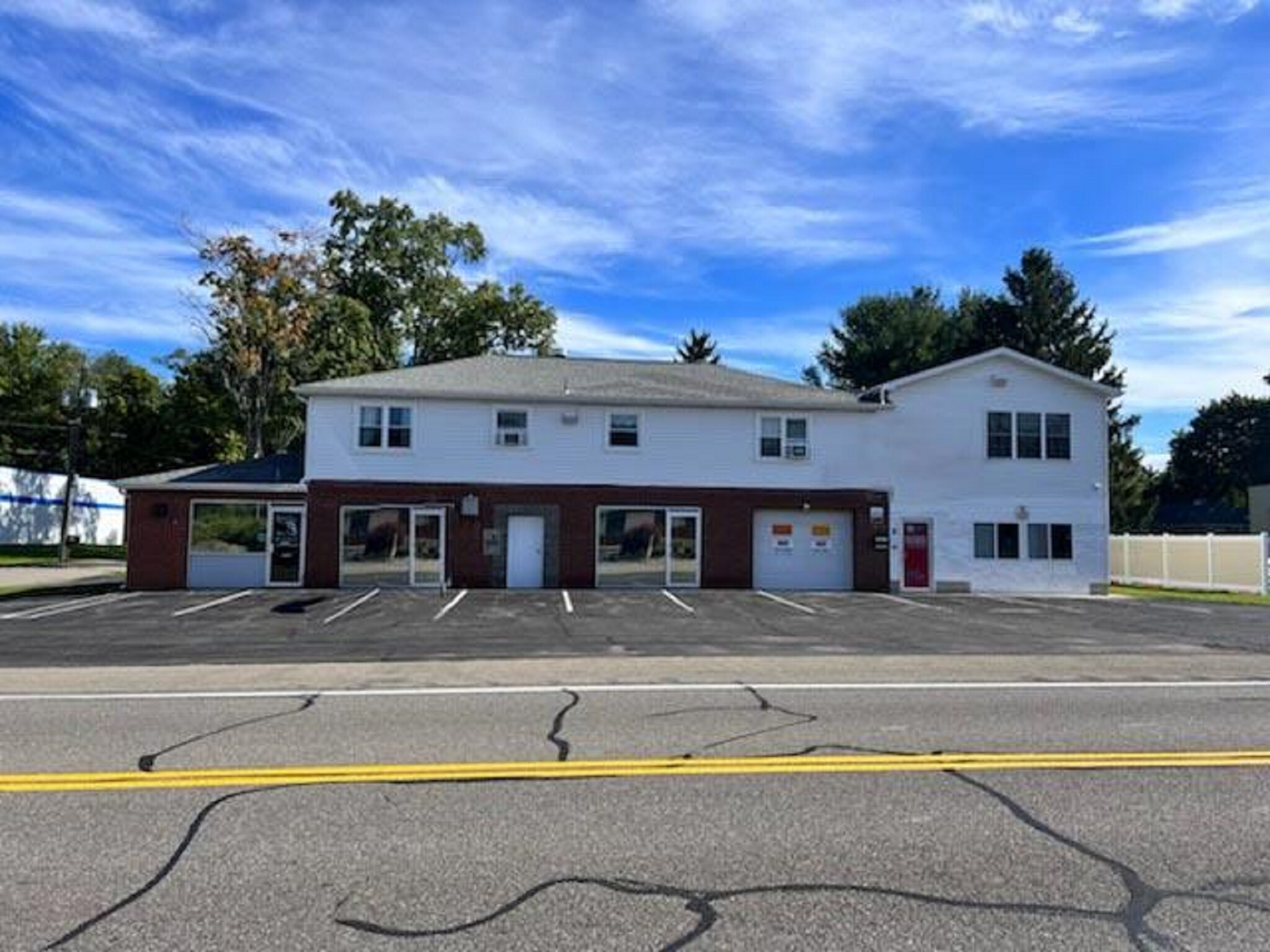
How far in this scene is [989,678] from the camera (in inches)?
434

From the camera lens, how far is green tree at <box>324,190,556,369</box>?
47656 mm

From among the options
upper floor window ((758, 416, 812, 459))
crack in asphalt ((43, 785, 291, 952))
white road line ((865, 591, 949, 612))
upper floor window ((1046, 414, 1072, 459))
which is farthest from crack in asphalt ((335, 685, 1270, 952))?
upper floor window ((1046, 414, 1072, 459))

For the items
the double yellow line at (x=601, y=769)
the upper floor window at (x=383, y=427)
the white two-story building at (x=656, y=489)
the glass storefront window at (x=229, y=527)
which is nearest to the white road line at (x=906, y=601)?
the white two-story building at (x=656, y=489)

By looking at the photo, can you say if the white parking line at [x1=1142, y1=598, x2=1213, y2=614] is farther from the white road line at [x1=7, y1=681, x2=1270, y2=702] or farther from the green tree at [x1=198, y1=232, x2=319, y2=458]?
the green tree at [x1=198, y1=232, x2=319, y2=458]

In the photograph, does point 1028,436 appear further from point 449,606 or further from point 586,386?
point 449,606

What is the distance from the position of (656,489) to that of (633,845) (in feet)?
73.7

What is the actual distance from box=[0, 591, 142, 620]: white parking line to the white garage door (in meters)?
15.9

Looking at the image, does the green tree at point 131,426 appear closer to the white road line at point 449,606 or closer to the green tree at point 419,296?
the green tree at point 419,296

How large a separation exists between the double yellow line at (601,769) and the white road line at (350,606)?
11.4 metres

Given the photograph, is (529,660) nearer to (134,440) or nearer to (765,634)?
(765,634)

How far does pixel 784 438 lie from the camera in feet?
92.8

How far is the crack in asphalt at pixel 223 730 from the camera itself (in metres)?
6.84

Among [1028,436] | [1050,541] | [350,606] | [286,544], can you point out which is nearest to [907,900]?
[350,606]

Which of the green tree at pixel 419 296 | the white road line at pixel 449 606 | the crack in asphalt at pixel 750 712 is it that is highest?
the green tree at pixel 419 296
